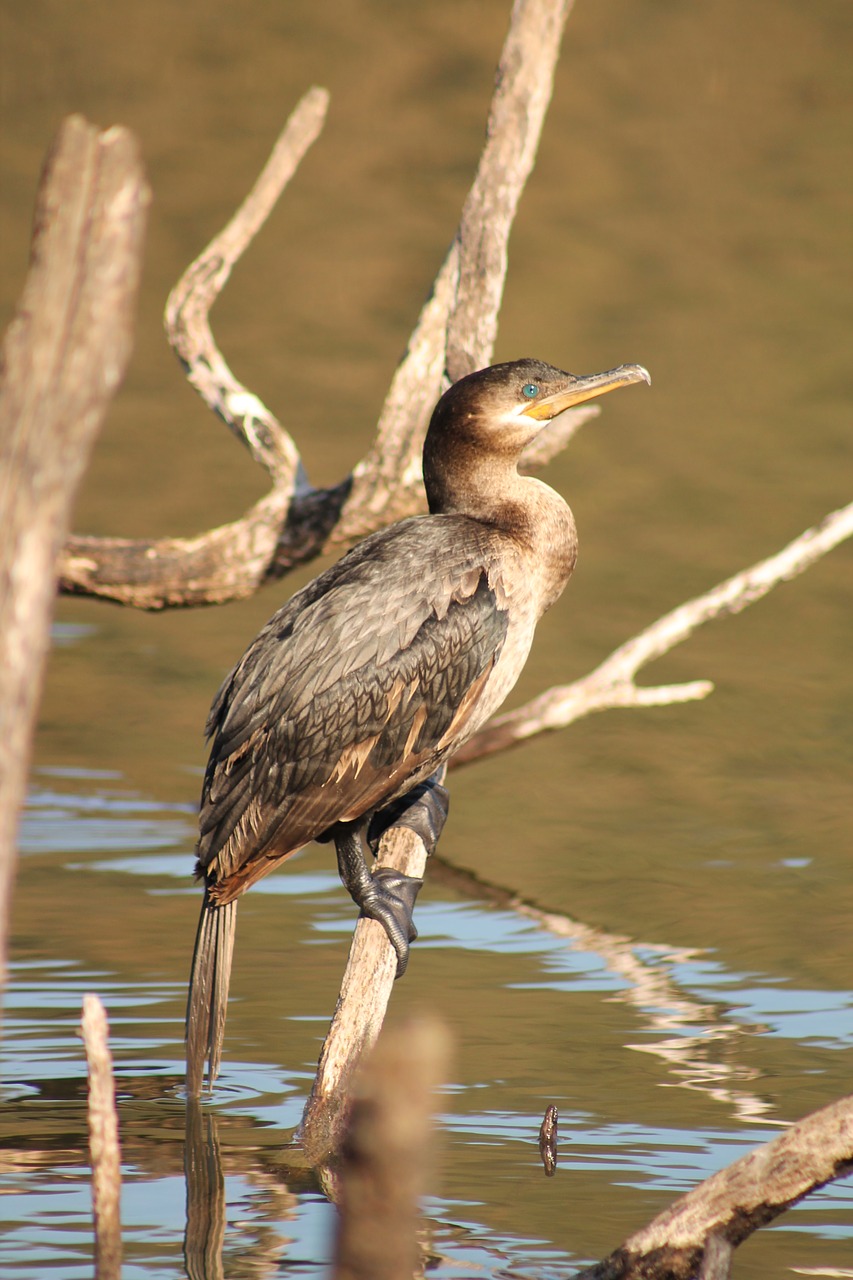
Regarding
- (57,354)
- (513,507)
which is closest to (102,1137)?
(57,354)

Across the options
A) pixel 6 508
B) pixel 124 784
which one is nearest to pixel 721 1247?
pixel 6 508

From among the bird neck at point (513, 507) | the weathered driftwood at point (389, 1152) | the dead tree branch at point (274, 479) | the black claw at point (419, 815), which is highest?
the dead tree branch at point (274, 479)

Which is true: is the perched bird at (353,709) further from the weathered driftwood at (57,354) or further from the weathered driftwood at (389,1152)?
the weathered driftwood at (389,1152)

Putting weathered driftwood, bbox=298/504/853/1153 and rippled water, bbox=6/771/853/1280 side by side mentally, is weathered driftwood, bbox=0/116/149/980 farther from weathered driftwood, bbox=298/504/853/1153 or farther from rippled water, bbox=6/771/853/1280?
rippled water, bbox=6/771/853/1280

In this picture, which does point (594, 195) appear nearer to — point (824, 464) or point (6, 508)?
point (824, 464)

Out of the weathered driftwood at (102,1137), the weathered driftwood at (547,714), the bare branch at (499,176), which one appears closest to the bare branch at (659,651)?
the weathered driftwood at (547,714)

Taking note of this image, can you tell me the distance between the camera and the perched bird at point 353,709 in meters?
3.81

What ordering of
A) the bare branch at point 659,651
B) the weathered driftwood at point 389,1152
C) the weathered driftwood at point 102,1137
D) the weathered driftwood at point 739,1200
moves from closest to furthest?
the weathered driftwood at point 389,1152 → the weathered driftwood at point 102,1137 → the weathered driftwood at point 739,1200 → the bare branch at point 659,651

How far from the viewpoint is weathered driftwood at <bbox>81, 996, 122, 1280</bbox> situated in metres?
2.31

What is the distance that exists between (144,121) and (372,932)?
574 inches

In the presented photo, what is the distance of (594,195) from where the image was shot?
1681 centimetres

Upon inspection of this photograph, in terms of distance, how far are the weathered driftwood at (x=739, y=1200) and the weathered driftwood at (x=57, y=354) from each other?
1224 millimetres

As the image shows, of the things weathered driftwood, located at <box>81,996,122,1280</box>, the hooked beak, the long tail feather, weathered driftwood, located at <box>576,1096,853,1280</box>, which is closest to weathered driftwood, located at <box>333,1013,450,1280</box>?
weathered driftwood, located at <box>81,996,122,1280</box>

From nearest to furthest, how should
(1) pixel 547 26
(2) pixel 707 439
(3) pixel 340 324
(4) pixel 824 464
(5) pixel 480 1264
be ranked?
1. (5) pixel 480 1264
2. (1) pixel 547 26
3. (4) pixel 824 464
4. (2) pixel 707 439
5. (3) pixel 340 324
